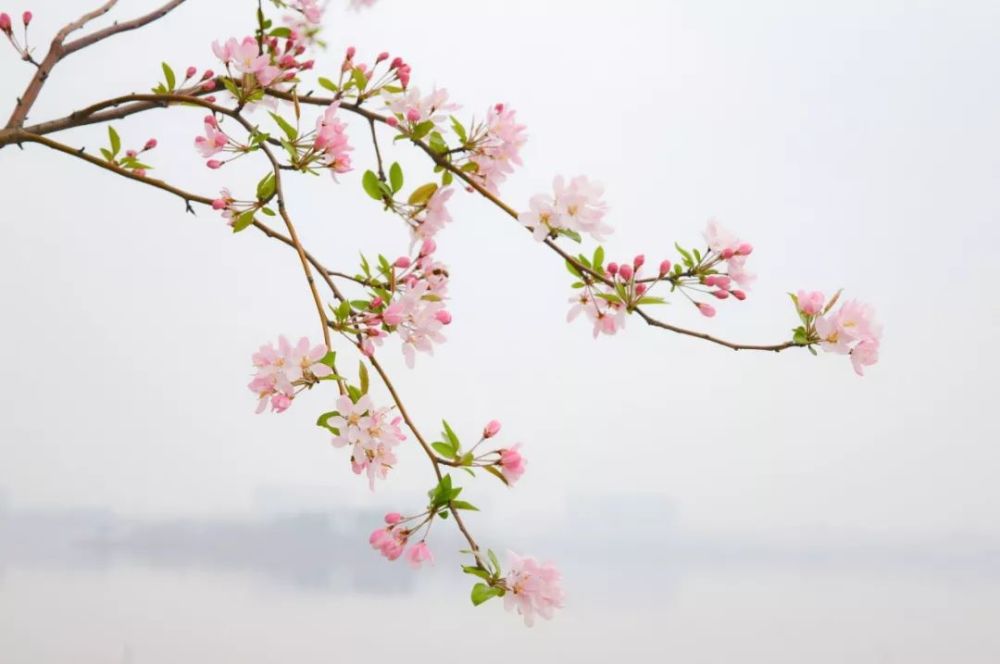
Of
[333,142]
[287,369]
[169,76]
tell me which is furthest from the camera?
[169,76]

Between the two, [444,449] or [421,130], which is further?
[421,130]

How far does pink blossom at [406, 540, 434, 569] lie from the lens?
1128 millimetres

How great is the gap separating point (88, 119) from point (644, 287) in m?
0.84

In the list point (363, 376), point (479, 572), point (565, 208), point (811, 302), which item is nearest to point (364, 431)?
point (363, 376)

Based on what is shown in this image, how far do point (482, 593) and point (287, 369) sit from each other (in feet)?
Result: 1.08

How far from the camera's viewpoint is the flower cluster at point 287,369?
41.3 inches

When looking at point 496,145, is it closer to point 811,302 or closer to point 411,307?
point 411,307

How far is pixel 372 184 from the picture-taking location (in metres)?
1.19

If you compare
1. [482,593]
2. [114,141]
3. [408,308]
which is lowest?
[482,593]

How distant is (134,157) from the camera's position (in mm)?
1510

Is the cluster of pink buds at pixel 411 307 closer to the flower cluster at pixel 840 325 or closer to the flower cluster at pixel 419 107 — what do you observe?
the flower cluster at pixel 419 107

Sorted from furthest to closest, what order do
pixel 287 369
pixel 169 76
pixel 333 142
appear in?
pixel 169 76 < pixel 333 142 < pixel 287 369

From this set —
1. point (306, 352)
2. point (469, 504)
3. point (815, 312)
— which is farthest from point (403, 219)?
point (815, 312)

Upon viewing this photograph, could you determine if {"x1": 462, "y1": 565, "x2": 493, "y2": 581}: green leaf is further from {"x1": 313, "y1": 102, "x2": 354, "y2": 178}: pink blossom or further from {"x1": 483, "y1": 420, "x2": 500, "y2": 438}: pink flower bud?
{"x1": 313, "y1": 102, "x2": 354, "y2": 178}: pink blossom
